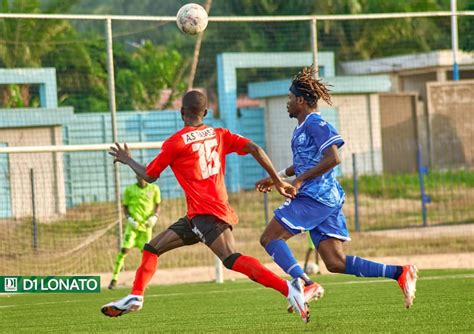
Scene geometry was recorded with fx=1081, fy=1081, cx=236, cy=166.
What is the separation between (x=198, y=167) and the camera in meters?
9.44

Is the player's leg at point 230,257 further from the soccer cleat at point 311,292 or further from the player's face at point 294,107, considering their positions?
the player's face at point 294,107

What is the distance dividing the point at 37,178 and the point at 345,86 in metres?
12.8

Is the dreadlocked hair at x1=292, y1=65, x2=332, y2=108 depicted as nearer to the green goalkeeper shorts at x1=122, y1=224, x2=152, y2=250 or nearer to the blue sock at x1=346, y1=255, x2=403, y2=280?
the blue sock at x1=346, y1=255, x2=403, y2=280

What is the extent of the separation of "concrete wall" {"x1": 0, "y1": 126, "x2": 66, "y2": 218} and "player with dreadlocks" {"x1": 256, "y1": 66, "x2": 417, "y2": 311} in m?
10.4

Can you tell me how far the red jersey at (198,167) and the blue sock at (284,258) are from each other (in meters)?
0.47

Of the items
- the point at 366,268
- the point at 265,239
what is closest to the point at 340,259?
the point at 366,268

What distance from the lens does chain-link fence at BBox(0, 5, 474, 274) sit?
19.4 m

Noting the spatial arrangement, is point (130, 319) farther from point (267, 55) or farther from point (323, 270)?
point (267, 55)

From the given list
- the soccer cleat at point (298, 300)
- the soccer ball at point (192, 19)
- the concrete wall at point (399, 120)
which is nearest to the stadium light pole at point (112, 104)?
the soccer ball at point (192, 19)

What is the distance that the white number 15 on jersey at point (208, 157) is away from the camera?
371 inches

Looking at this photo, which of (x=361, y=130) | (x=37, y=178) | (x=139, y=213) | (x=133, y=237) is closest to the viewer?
(x=133, y=237)

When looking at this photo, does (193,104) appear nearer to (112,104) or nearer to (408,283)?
(408,283)

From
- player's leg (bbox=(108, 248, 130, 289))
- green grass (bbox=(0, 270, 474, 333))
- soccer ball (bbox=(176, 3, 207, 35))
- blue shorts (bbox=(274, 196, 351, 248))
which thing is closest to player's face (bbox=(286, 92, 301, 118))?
blue shorts (bbox=(274, 196, 351, 248))

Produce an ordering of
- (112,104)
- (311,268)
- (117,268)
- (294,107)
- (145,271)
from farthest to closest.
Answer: (311,268) → (112,104) → (117,268) → (294,107) → (145,271)
